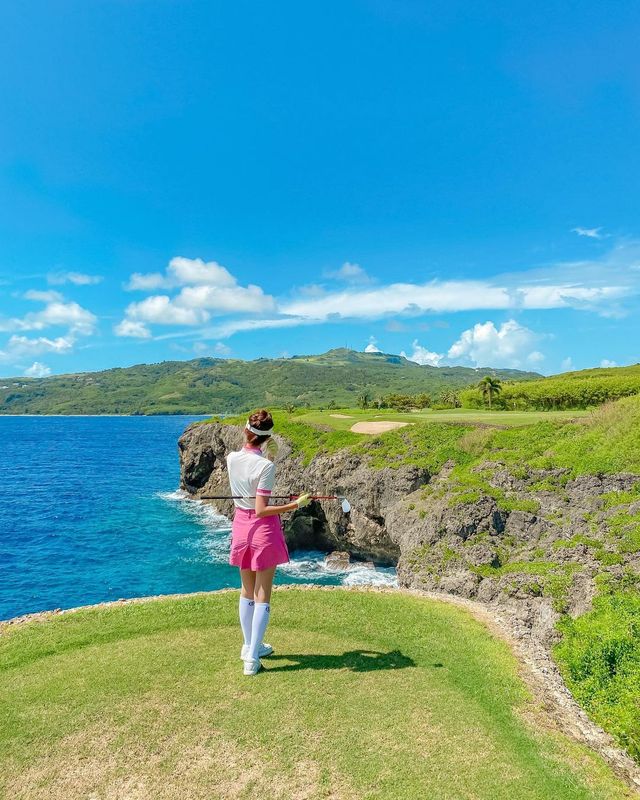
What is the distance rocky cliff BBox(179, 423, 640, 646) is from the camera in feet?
51.8

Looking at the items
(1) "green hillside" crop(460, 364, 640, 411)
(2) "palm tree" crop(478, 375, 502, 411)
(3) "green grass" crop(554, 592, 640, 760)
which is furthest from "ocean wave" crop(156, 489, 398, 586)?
(2) "palm tree" crop(478, 375, 502, 411)

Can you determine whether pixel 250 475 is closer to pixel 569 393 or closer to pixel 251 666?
pixel 251 666

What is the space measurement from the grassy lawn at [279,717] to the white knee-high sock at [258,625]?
49 cm

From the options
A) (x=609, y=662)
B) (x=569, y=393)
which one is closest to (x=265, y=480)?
(x=609, y=662)

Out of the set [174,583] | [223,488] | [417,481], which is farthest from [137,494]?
[417,481]

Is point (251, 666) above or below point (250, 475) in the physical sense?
below

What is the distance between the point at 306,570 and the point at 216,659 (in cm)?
2732

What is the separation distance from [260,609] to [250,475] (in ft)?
8.10

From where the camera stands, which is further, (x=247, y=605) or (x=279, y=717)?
(x=247, y=605)

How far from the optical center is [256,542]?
349 inches

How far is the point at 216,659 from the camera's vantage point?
9.53m

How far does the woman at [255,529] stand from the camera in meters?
8.80

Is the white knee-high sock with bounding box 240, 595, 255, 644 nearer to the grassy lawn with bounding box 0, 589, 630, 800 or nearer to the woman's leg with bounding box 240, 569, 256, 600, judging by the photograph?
the woman's leg with bounding box 240, 569, 256, 600

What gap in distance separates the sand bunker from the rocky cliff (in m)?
5.08
